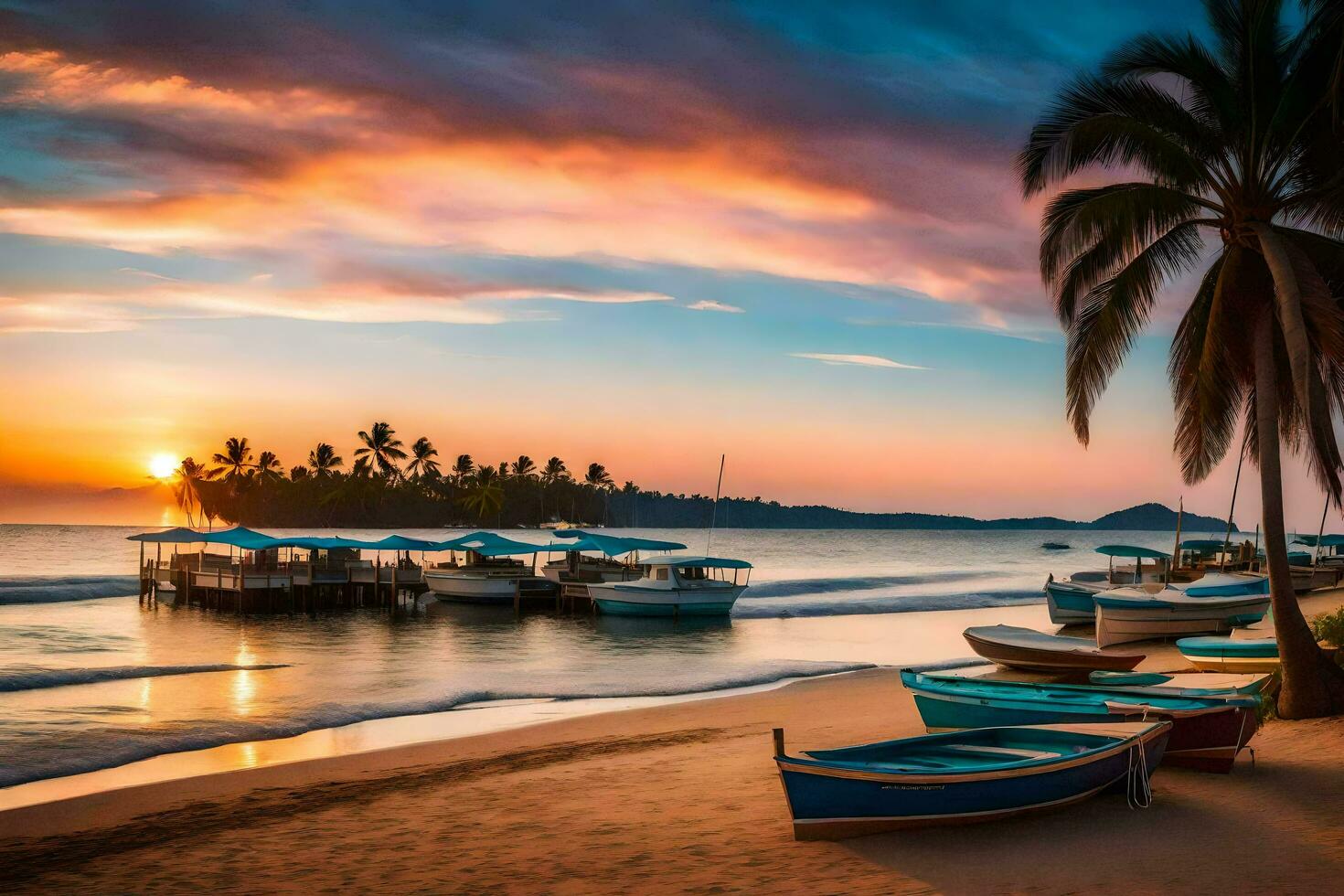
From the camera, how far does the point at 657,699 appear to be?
2125cm

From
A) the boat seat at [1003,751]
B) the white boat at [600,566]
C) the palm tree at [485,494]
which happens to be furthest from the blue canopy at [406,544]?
the palm tree at [485,494]

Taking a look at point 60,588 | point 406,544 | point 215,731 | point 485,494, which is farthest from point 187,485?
point 485,494

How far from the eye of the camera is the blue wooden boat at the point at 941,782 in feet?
28.5

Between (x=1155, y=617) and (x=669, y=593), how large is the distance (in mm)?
18394

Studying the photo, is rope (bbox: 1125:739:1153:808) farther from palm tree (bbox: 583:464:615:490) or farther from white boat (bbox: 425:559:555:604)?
palm tree (bbox: 583:464:615:490)

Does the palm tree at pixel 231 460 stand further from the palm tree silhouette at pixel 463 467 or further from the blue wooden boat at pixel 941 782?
the blue wooden boat at pixel 941 782

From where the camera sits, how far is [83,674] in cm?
2383

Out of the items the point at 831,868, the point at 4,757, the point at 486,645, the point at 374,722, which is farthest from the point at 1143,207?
the point at 486,645

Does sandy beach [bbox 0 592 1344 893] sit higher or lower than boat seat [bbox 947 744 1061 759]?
lower

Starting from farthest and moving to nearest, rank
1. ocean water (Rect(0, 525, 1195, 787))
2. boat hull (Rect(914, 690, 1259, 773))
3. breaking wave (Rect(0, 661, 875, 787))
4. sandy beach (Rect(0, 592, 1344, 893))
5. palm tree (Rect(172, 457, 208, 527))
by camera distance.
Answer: palm tree (Rect(172, 457, 208, 527)), ocean water (Rect(0, 525, 1195, 787)), breaking wave (Rect(0, 661, 875, 787)), boat hull (Rect(914, 690, 1259, 773)), sandy beach (Rect(0, 592, 1344, 893))

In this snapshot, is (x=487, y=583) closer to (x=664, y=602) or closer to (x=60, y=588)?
(x=664, y=602)

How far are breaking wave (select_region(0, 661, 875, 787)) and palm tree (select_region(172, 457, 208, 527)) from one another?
109 ft

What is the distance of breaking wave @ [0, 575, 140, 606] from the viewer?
49438 mm

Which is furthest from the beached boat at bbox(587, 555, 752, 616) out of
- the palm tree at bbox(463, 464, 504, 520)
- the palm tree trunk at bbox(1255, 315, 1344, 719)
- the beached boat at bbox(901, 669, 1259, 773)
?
the palm tree at bbox(463, 464, 504, 520)
